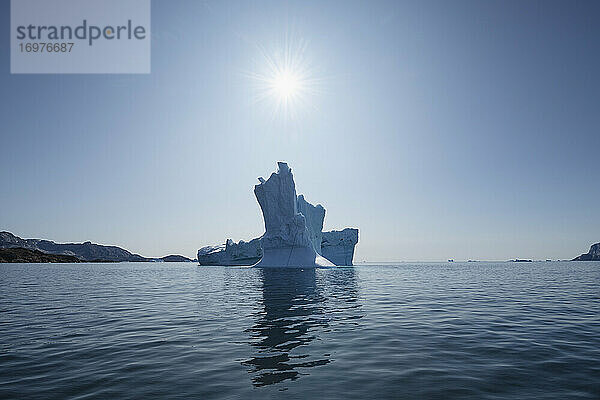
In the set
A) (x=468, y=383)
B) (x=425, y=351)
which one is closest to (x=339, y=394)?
(x=468, y=383)

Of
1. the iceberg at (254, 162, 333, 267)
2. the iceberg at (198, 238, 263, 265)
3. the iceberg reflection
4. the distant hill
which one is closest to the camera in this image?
the iceberg reflection

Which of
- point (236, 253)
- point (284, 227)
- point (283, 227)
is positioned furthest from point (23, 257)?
point (284, 227)

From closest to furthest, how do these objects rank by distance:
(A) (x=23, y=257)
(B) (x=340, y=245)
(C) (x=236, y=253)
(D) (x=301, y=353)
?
(D) (x=301, y=353), (B) (x=340, y=245), (C) (x=236, y=253), (A) (x=23, y=257)

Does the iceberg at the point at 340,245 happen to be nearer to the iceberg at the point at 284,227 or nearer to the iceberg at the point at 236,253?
the iceberg at the point at 236,253

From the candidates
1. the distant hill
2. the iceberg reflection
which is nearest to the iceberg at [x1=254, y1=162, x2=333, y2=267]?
the iceberg reflection


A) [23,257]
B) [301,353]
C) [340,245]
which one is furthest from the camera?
[23,257]

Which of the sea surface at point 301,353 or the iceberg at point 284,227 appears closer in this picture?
the sea surface at point 301,353

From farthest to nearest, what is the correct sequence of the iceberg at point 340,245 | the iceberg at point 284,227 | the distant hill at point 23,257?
the distant hill at point 23,257, the iceberg at point 340,245, the iceberg at point 284,227

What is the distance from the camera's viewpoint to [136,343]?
924cm

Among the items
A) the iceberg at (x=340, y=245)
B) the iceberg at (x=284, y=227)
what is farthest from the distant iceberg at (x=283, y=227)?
the iceberg at (x=340, y=245)

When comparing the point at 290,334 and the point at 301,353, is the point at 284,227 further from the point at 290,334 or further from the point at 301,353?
the point at 301,353

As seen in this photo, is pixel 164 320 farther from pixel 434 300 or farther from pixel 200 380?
pixel 434 300

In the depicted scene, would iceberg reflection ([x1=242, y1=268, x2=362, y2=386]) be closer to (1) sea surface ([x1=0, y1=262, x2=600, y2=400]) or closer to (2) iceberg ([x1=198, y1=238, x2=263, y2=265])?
(1) sea surface ([x1=0, y1=262, x2=600, y2=400])

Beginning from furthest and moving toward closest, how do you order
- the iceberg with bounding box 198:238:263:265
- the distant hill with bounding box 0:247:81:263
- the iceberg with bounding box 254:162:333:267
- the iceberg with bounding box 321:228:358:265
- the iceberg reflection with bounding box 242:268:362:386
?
the distant hill with bounding box 0:247:81:263 → the iceberg with bounding box 198:238:263:265 → the iceberg with bounding box 321:228:358:265 → the iceberg with bounding box 254:162:333:267 → the iceberg reflection with bounding box 242:268:362:386
